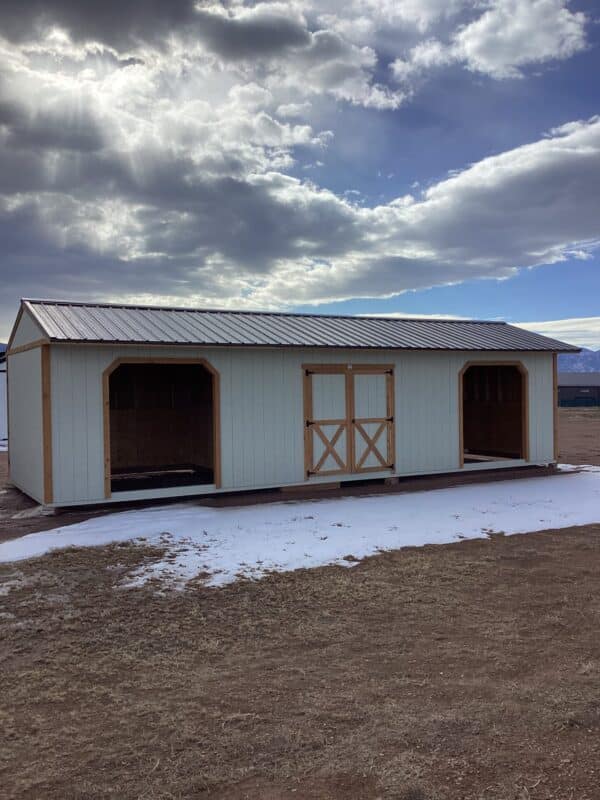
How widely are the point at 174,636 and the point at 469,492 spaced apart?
25.9 ft

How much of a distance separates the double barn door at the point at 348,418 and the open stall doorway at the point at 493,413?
3.35 meters

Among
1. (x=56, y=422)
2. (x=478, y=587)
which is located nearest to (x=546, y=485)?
(x=478, y=587)

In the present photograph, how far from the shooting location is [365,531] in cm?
880

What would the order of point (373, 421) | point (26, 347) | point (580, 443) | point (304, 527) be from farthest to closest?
point (580, 443)
point (373, 421)
point (26, 347)
point (304, 527)

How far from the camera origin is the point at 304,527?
9016 millimetres

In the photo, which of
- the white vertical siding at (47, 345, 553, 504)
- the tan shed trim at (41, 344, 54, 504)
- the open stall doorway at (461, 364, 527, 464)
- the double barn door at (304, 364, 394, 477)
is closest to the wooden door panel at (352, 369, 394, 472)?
the double barn door at (304, 364, 394, 477)

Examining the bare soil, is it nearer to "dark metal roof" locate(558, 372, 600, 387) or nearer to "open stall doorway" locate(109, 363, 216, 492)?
"open stall doorway" locate(109, 363, 216, 492)

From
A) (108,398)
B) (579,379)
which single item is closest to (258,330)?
(108,398)

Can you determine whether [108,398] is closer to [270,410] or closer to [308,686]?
[270,410]

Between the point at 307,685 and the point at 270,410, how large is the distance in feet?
24.0

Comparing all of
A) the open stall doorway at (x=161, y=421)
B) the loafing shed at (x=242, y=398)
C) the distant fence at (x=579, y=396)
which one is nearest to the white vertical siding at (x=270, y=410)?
the loafing shed at (x=242, y=398)

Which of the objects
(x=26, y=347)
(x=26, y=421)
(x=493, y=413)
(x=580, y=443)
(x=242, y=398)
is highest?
(x=26, y=347)

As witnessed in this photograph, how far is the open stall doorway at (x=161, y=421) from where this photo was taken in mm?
14273

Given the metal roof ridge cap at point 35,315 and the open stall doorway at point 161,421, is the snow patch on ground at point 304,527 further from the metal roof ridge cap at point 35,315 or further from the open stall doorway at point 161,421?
the open stall doorway at point 161,421
